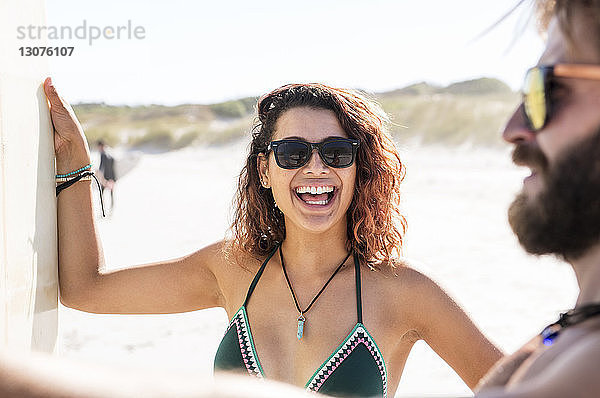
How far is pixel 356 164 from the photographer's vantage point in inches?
109

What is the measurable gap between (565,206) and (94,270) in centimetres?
194

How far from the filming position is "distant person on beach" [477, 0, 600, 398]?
3.61ft

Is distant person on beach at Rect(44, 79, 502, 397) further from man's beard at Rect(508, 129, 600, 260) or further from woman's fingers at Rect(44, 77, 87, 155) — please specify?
man's beard at Rect(508, 129, 600, 260)

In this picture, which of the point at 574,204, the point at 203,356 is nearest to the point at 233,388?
the point at 574,204

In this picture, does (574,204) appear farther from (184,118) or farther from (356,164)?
(184,118)

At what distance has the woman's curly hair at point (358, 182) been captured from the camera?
2.71 meters

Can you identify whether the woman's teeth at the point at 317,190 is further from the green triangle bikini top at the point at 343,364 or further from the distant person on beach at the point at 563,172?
the distant person on beach at the point at 563,172

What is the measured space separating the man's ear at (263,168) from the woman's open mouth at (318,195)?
302 mm

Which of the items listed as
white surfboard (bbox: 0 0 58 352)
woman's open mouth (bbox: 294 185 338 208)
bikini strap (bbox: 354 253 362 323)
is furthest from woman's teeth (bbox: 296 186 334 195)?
white surfboard (bbox: 0 0 58 352)

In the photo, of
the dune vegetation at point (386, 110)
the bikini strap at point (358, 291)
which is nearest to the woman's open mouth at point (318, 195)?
the bikini strap at point (358, 291)

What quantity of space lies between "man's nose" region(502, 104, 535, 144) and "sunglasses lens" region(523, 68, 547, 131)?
3 centimetres

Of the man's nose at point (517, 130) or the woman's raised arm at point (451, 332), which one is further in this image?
the woman's raised arm at point (451, 332)

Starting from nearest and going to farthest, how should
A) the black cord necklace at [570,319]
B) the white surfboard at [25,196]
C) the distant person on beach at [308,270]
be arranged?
the black cord necklace at [570,319], the white surfboard at [25,196], the distant person on beach at [308,270]

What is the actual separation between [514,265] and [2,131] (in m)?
9.74
